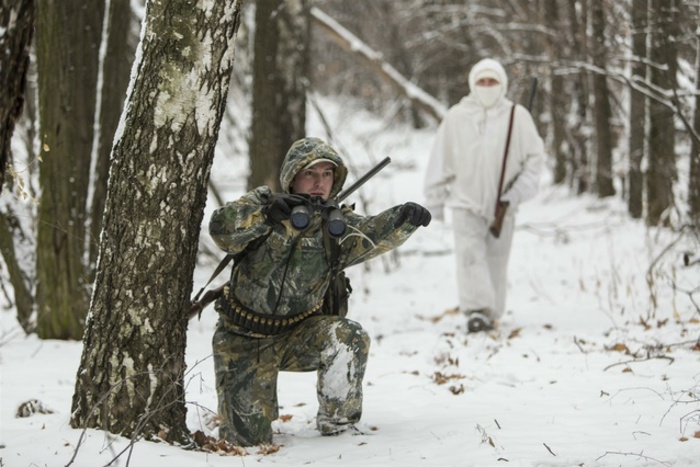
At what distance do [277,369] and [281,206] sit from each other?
0.92 meters

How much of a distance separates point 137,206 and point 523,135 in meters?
4.14

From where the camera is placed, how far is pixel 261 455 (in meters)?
3.76

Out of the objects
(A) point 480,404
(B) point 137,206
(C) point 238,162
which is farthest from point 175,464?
(C) point 238,162

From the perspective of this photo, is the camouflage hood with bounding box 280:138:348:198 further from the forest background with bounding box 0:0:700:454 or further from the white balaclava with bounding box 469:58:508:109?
the white balaclava with bounding box 469:58:508:109

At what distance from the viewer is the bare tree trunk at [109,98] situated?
6.50 metres

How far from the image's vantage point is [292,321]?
4148mm

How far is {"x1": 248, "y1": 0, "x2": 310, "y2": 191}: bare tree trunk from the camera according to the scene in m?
8.42

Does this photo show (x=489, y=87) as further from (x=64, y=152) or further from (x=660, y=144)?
(x=660, y=144)

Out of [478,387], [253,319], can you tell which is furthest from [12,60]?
[478,387]

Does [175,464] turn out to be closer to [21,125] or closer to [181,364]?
[181,364]

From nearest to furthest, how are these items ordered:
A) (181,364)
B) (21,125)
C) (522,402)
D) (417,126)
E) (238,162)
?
1. (181,364)
2. (522,402)
3. (21,125)
4. (238,162)
5. (417,126)

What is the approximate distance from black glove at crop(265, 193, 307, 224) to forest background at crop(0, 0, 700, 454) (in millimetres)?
308

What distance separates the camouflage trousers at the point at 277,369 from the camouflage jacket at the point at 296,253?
0.17 m

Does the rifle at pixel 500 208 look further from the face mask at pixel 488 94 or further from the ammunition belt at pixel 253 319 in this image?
the ammunition belt at pixel 253 319
